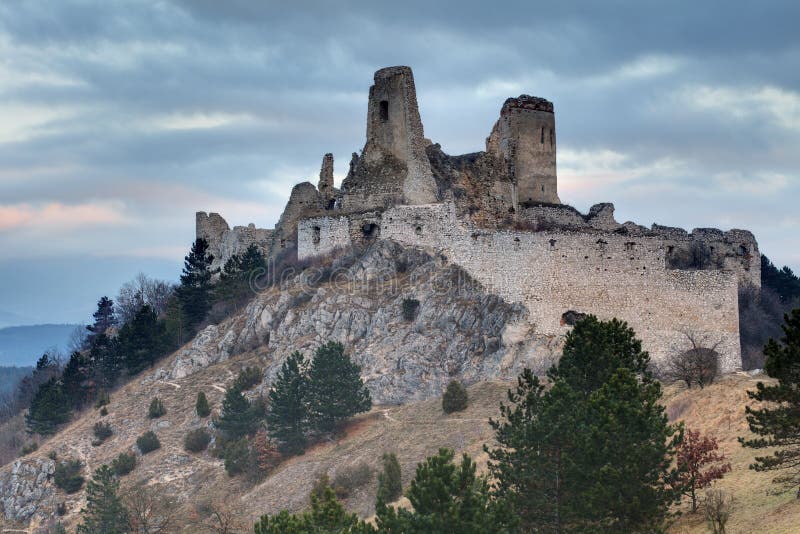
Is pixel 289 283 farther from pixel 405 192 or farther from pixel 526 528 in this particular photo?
pixel 526 528

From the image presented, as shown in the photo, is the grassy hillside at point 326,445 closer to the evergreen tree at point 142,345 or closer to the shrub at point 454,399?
the shrub at point 454,399

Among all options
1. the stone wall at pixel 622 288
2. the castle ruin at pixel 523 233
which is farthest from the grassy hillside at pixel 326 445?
the castle ruin at pixel 523 233

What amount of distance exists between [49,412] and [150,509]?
2077 cm

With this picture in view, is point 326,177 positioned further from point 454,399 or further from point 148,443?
point 454,399

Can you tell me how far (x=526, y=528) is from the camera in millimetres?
33719

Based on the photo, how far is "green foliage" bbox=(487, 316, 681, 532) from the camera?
3206 centimetres

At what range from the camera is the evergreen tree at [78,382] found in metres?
73.3

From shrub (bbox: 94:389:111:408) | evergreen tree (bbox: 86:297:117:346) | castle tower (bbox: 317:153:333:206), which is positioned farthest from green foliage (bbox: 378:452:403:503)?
evergreen tree (bbox: 86:297:117:346)

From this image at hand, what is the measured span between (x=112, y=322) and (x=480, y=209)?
50722 millimetres

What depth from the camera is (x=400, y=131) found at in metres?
64.3

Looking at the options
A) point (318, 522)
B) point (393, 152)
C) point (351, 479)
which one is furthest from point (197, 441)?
point (318, 522)

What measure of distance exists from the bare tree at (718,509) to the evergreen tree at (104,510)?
28.9 metres

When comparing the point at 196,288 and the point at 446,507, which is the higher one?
the point at 196,288

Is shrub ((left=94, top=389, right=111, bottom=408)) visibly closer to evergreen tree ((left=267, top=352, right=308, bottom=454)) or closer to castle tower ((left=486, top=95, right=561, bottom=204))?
evergreen tree ((left=267, top=352, right=308, bottom=454))
